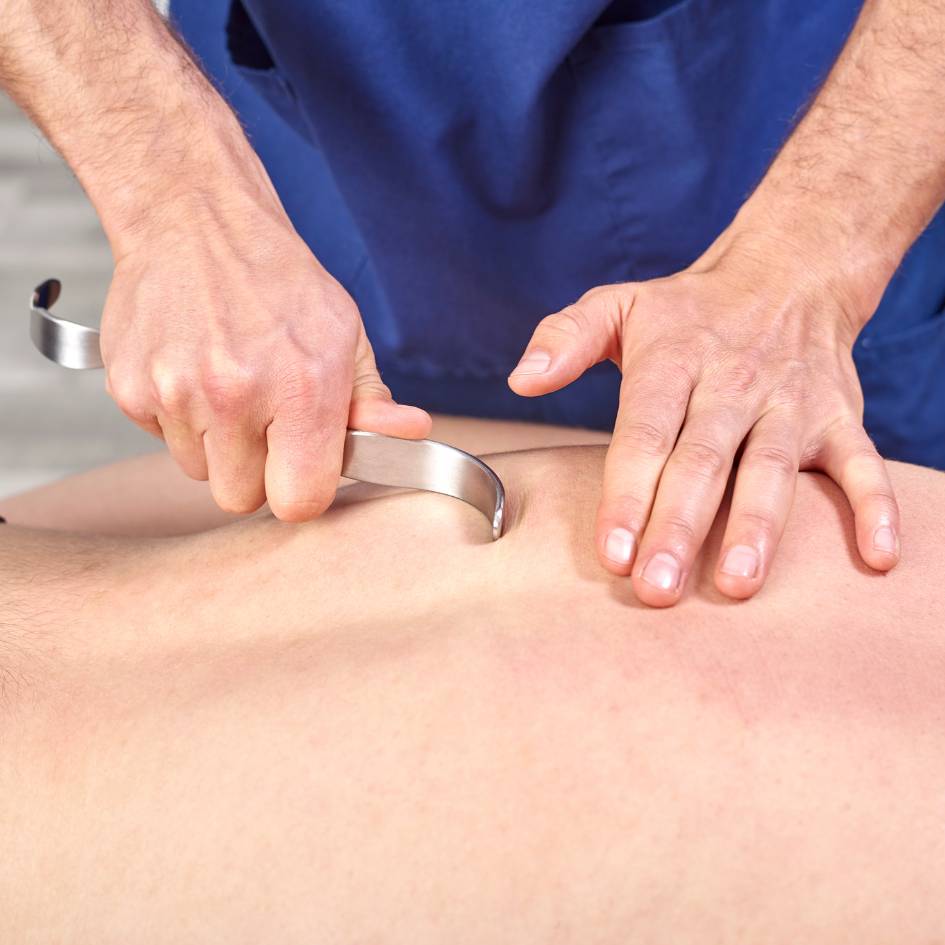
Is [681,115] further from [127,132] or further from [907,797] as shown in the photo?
[907,797]

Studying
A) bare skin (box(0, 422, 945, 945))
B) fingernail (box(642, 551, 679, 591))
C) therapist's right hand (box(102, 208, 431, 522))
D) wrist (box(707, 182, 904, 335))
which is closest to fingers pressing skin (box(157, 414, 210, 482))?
therapist's right hand (box(102, 208, 431, 522))

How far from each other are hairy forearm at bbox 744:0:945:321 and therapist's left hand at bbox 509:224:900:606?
0.05 metres

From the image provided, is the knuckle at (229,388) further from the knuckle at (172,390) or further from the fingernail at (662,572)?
the fingernail at (662,572)

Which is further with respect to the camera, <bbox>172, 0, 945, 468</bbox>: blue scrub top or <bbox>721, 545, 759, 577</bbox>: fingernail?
<bbox>172, 0, 945, 468</bbox>: blue scrub top

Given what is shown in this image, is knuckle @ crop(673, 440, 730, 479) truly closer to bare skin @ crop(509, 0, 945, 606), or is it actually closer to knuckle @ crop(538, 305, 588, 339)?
bare skin @ crop(509, 0, 945, 606)

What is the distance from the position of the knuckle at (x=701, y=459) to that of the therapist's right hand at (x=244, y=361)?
0.60ft

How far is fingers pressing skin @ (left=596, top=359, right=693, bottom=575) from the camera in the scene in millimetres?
698

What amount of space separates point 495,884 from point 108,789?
0.25 m

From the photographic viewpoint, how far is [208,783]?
64 cm

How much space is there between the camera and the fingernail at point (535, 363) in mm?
768

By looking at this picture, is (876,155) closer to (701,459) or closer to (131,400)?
(701,459)

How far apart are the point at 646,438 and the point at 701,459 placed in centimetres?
4

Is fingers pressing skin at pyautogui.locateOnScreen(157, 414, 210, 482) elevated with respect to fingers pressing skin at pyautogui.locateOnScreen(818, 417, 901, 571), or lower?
lower

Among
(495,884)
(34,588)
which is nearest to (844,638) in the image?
(495,884)
